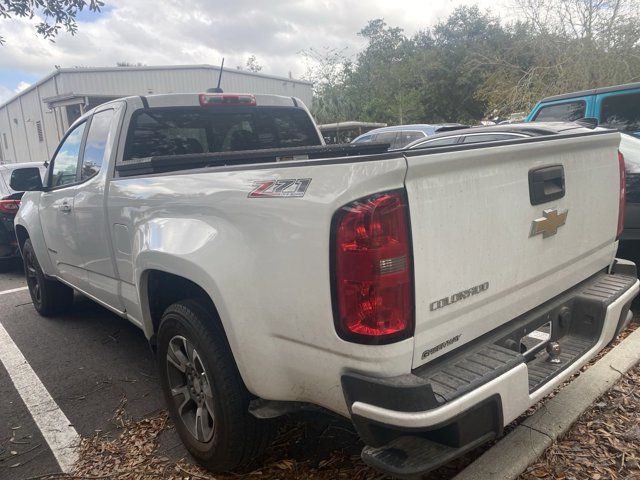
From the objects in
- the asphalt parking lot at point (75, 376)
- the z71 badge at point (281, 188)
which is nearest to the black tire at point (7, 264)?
the asphalt parking lot at point (75, 376)

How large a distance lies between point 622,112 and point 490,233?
20.1 feet

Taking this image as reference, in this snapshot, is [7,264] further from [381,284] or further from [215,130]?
[381,284]

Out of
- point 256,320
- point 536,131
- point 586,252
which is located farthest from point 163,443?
point 536,131

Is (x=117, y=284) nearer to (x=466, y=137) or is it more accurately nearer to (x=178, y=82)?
(x=466, y=137)

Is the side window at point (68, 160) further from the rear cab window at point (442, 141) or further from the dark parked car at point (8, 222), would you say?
the dark parked car at point (8, 222)

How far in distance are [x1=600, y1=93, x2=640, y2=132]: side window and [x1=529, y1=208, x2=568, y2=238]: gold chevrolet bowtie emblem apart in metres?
5.38

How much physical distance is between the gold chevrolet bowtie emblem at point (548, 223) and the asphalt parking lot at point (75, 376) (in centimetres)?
216

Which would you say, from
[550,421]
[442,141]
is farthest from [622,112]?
[550,421]

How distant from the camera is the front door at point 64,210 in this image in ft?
13.1

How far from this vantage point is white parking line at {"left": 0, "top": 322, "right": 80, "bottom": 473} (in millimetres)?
2924

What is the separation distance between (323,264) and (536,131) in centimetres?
372

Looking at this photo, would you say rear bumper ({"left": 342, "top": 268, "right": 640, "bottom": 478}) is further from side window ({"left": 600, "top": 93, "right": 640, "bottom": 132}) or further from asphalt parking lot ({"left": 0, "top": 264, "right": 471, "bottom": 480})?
side window ({"left": 600, "top": 93, "right": 640, "bottom": 132})

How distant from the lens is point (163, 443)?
2.93m

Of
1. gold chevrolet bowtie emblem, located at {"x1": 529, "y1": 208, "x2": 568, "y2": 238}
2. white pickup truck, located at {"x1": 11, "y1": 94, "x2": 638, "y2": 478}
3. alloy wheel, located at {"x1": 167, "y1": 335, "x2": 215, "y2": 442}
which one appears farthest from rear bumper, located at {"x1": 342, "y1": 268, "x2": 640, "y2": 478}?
alloy wheel, located at {"x1": 167, "y1": 335, "x2": 215, "y2": 442}
